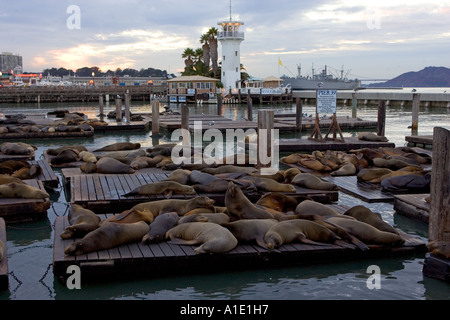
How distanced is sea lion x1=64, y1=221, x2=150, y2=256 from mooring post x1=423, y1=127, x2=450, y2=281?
3.17m

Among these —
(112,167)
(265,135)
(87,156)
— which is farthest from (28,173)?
(265,135)

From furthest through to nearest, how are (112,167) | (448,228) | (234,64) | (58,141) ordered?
(234,64) < (58,141) < (112,167) < (448,228)

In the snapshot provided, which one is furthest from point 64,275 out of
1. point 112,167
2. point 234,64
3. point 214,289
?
point 234,64

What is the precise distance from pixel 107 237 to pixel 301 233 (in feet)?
7.19

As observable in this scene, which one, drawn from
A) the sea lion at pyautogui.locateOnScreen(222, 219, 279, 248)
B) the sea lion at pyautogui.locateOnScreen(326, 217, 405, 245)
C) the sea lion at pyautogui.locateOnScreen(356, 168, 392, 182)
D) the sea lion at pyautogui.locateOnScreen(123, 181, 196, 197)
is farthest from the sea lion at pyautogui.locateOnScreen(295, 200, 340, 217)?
the sea lion at pyautogui.locateOnScreen(356, 168, 392, 182)

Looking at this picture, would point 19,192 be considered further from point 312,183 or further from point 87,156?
point 312,183

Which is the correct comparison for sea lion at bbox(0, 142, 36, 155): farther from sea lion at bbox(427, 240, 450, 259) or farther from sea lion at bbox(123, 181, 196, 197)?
sea lion at bbox(427, 240, 450, 259)

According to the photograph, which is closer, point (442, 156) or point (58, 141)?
point (442, 156)

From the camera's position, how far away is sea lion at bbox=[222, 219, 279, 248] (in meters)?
5.82

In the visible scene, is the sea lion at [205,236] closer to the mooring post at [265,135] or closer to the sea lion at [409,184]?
the sea lion at [409,184]
